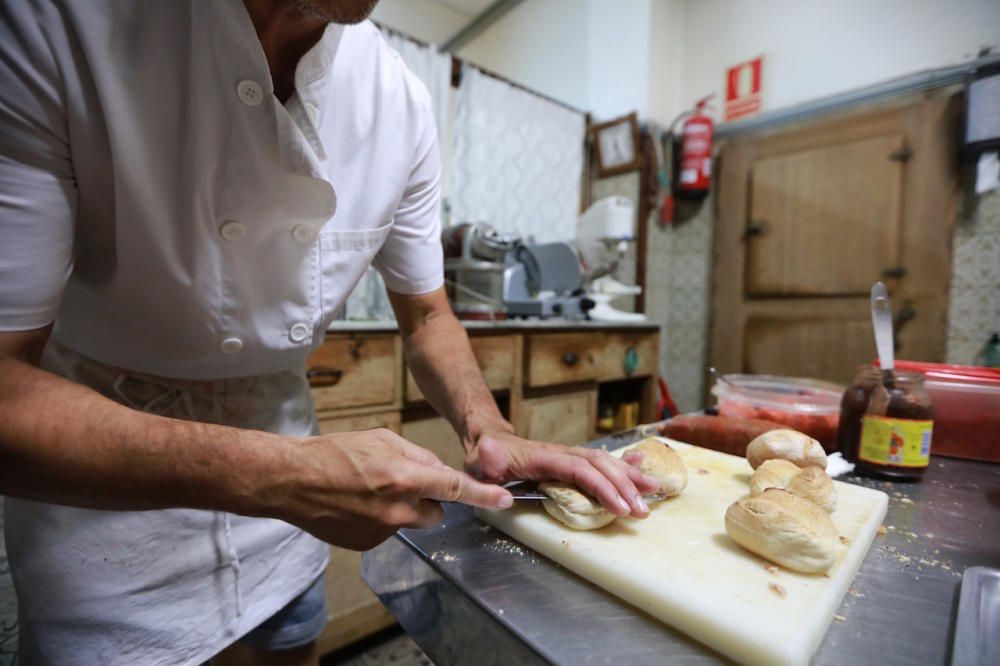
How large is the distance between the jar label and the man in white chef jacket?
1.34 feet

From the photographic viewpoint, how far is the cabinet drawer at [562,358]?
1597 millimetres

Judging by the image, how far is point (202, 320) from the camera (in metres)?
0.58

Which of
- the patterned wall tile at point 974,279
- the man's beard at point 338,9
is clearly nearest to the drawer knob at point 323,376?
the man's beard at point 338,9

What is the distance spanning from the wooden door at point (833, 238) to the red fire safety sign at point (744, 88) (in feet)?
0.47

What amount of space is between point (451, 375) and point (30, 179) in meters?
0.53

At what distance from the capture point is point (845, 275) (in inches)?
80.0

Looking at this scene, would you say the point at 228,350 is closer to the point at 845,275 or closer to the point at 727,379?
the point at 727,379

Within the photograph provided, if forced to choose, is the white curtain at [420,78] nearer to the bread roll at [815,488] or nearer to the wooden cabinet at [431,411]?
the wooden cabinet at [431,411]

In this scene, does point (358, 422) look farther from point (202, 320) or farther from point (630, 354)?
point (630, 354)

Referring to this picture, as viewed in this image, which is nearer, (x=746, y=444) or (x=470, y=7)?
(x=746, y=444)

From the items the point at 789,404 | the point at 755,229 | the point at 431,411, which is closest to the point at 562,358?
the point at 431,411

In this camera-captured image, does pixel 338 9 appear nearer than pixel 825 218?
Yes

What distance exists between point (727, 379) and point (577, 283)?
95cm

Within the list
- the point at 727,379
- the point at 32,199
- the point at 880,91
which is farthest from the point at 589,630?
the point at 880,91
